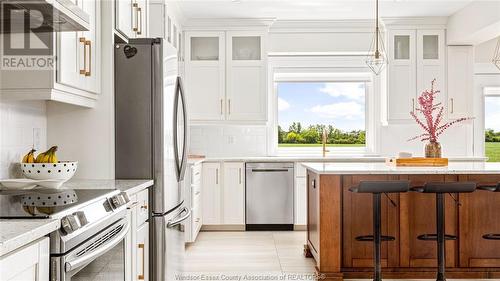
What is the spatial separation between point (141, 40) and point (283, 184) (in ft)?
10.7

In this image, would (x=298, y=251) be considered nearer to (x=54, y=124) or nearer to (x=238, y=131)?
(x=238, y=131)

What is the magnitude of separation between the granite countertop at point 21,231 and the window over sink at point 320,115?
5.37 meters

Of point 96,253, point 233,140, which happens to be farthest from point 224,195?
point 96,253

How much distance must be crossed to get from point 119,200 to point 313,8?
4227mm

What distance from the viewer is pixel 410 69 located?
20.8ft

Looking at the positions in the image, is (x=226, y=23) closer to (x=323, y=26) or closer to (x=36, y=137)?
(x=323, y=26)

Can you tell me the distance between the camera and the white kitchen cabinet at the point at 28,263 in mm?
1280

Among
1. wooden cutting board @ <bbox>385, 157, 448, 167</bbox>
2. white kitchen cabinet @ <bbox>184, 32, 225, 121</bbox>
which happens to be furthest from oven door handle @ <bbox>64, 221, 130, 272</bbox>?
white kitchen cabinet @ <bbox>184, 32, 225, 121</bbox>

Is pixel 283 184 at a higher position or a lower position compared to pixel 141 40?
lower

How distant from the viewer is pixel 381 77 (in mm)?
6574

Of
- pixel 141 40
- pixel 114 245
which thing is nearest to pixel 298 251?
pixel 141 40

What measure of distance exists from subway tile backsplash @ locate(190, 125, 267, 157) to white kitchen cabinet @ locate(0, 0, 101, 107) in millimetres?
3613

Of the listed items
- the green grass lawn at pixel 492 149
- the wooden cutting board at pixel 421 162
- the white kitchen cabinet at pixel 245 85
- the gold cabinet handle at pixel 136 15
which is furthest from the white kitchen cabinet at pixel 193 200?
the green grass lawn at pixel 492 149

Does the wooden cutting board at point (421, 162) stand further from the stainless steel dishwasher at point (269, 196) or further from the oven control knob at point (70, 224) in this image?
the oven control knob at point (70, 224)
